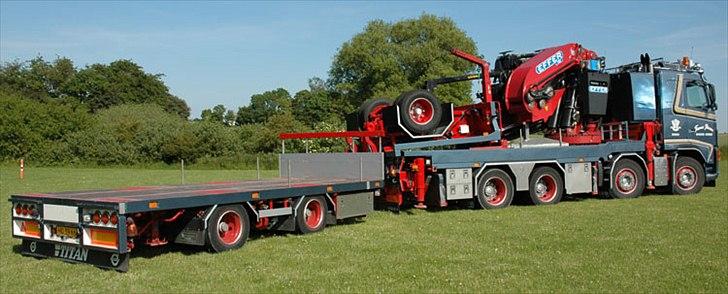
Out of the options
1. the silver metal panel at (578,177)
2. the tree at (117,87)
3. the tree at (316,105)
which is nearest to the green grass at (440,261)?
the silver metal panel at (578,177)

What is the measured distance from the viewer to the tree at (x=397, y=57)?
60625mm

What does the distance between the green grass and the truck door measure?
539 cm

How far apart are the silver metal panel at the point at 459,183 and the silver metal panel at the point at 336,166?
6.15 ft

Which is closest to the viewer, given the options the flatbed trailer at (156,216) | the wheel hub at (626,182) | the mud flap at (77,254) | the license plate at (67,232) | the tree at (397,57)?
the flatbed trailer at (156,216)

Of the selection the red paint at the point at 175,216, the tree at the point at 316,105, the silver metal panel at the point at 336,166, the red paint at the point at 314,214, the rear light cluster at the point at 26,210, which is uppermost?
the tree at the point at 316,105

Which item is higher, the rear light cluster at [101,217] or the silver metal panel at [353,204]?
the rear light cluster at [101,217]

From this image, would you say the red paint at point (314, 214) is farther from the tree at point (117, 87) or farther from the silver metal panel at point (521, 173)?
the tree at point (117, 87)

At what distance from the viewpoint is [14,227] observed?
9.21 meters

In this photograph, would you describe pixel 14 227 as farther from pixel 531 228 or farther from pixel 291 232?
pixel 531 228

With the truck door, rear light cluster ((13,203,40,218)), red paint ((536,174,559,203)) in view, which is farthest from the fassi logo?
rear light cluster ((13,203,40,218))

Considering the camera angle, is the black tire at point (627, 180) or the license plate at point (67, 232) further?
the black tire at point (627, 180)

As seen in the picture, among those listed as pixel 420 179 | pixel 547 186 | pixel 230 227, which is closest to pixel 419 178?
pixel 420 179

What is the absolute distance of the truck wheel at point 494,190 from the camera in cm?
1471

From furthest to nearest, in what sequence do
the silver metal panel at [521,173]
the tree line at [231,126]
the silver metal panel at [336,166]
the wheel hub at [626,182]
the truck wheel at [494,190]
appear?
the tree line at [231,126] → the wheel hub at [626,182] → the silver metal panel at [521,173] → the truck wheel at [494,190] → the silver metal panel at [336,166]
